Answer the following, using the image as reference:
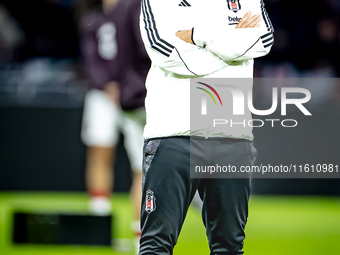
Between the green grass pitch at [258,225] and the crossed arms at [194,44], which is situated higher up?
the crossed arms at [194,44]

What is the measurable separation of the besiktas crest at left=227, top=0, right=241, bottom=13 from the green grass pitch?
1.81m

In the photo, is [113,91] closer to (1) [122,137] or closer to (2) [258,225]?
(1) [122,137]

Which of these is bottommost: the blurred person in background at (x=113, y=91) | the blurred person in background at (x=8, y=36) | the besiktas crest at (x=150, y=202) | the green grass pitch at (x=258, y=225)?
the green grass pitch at (x=258, y=225)

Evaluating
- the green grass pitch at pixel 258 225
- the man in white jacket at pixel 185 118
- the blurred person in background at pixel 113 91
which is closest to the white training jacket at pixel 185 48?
the man in white jacket at pixel 185 118

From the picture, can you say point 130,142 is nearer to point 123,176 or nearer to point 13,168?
point 123,176

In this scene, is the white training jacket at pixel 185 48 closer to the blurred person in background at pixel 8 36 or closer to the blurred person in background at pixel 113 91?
the blurred person in background at pixel 113 91

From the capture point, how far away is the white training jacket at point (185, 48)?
80.5 inches

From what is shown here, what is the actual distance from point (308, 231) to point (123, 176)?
206 cm

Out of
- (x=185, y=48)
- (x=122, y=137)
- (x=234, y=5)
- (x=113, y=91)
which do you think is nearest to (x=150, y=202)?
(x=185, y=48)

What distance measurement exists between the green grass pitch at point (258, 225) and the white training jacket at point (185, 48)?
167cm

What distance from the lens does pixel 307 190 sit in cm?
566

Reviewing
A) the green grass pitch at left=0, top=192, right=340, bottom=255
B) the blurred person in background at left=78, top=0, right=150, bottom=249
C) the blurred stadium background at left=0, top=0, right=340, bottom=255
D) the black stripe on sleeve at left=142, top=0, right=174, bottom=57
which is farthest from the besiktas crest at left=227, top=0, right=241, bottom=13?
the blurred stadium background at left=0, top=0, right=340, bottom=255

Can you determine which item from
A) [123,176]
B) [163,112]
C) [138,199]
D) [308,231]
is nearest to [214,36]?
[163,112]

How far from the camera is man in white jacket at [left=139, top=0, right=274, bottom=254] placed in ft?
6.69
